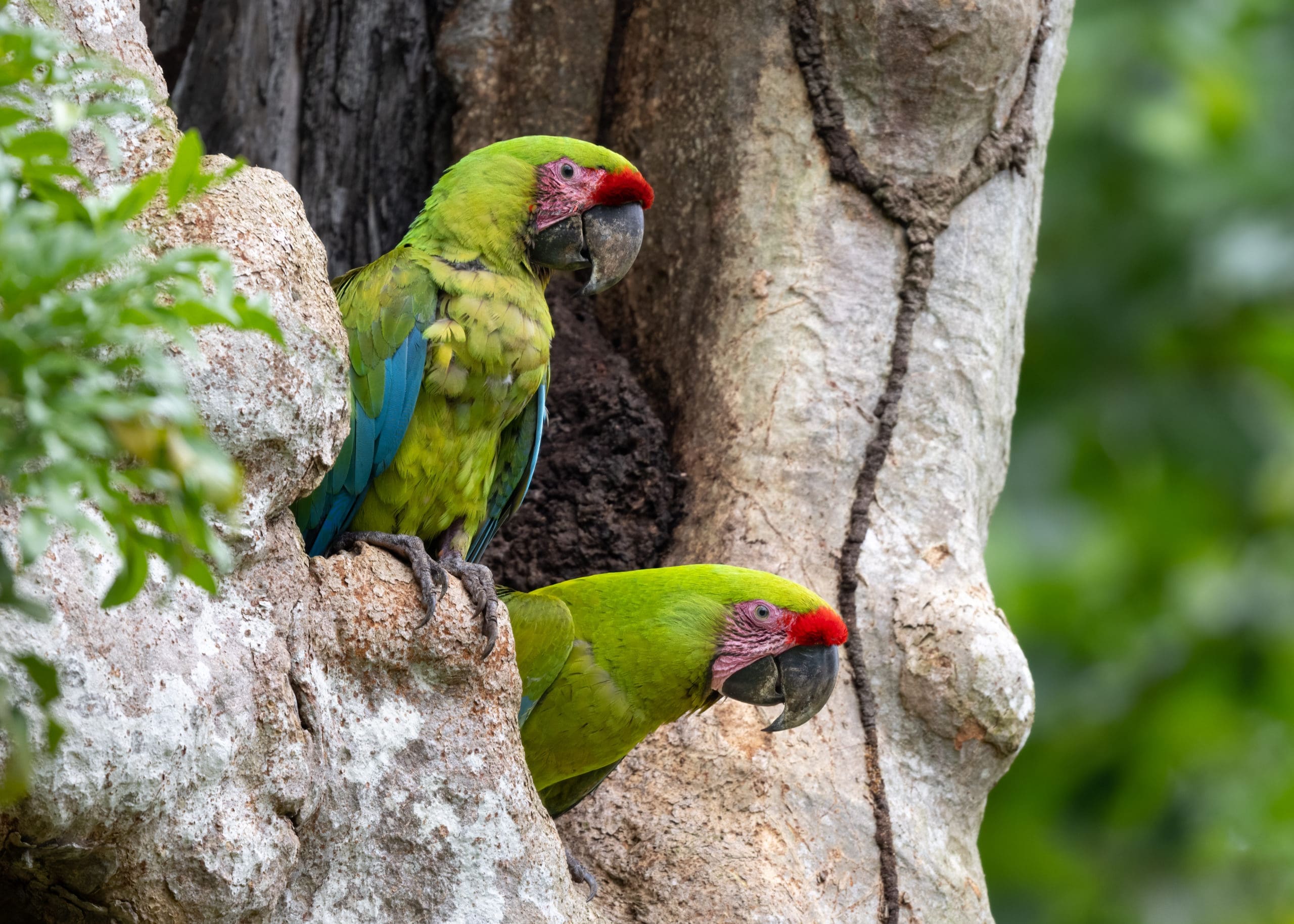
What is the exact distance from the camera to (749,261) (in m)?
2.80

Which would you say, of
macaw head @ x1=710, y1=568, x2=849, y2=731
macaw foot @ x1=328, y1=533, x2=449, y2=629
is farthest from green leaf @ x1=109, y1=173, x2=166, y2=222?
macaw head @ x1=710, y1=568, x2=849, y2=731

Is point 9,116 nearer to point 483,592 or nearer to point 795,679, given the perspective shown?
point 483,592

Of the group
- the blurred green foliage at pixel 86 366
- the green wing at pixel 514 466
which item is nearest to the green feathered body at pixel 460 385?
the green wing at pixel 514 466

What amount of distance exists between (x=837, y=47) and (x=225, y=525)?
1.69 m

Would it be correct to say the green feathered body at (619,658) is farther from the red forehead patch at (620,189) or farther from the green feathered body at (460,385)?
the red forehead patch at (620,189)

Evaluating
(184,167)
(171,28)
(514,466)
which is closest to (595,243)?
(514,466)

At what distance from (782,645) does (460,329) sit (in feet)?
2.58

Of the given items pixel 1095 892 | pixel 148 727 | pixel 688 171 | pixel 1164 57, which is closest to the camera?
pixel 148 727

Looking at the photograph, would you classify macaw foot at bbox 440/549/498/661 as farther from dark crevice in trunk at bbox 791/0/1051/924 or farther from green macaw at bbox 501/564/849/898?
dark crevice in trunk at bbox 791/0/1051/924

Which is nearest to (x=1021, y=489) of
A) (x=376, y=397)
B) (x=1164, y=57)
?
(x=1164, y=57)

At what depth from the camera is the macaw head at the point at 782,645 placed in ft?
7.59

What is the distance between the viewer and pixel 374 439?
2.24 metres

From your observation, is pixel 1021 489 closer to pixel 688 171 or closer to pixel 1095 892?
pixel 1095 892

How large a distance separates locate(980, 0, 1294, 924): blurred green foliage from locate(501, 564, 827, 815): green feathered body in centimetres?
344
